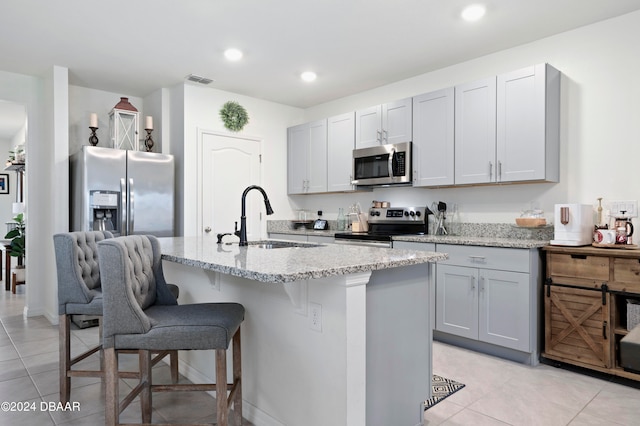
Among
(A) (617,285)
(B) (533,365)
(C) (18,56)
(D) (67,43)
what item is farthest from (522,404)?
(C) (18,56)

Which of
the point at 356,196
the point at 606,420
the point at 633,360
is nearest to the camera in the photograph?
the point at 633,360

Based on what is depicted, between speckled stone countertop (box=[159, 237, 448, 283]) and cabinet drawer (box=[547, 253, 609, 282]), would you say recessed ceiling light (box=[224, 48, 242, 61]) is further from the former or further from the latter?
cabinet drawer (box=[547, 253, 609, 282])

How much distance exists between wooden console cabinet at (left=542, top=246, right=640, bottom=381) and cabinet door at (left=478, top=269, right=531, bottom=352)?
0.56 feet

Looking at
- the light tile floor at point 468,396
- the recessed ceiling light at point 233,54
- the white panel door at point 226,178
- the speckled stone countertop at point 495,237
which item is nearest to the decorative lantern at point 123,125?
the white panel door at point 226,178

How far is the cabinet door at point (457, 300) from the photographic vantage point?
3281 mm

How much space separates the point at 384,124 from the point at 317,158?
1.11 m

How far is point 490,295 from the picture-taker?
3178mm

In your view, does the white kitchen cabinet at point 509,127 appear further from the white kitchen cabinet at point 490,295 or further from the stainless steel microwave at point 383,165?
the white kitchen cabinet at point 490,295

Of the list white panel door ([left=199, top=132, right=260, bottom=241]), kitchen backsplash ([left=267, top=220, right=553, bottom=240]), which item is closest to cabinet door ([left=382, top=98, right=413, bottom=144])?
kitchen backsplash ([left=267, top=220, right=553, bottom=240])

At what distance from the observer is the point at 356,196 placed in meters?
5.09

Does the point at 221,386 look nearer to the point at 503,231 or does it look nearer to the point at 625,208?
the point at 503,231

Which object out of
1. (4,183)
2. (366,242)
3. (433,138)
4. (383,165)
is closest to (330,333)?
(366,242)

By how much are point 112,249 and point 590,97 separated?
11.6 feet

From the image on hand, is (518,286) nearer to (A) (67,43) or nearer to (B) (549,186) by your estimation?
(B) (549,186)
